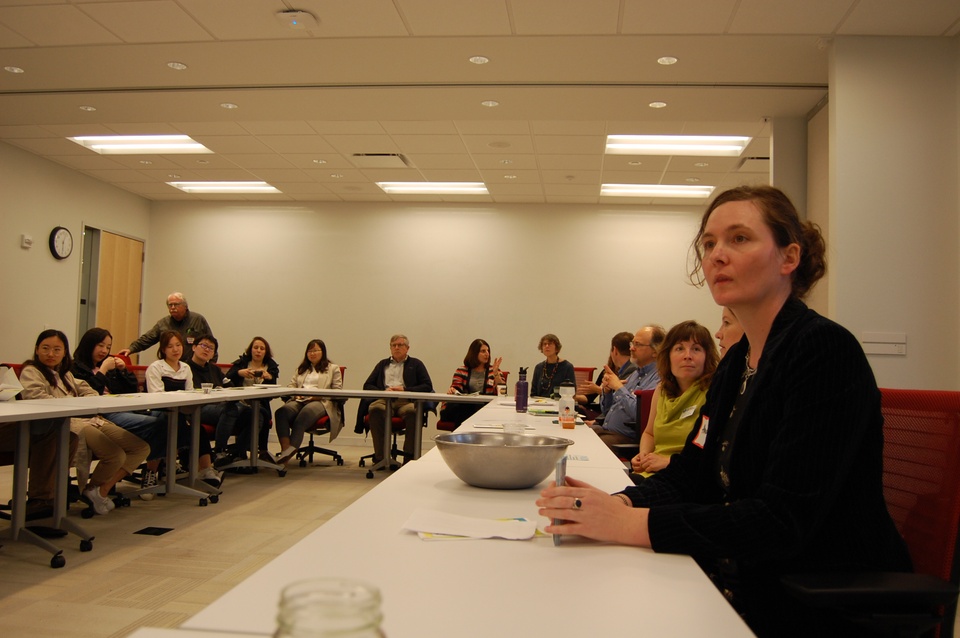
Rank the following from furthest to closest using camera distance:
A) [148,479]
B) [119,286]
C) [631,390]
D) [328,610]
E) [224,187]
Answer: [119,286] → [224,187] → [148,479] → [631,390] → [328,610]

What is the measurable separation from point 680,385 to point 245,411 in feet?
14.8

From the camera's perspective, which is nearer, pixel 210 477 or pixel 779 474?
pixel 779 474

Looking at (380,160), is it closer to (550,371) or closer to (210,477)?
(550,371)

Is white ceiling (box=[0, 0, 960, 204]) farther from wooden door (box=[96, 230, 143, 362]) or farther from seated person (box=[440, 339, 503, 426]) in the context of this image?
seated person (box=[440, 339, 503, 426])

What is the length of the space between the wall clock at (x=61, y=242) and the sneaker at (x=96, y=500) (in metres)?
3.83

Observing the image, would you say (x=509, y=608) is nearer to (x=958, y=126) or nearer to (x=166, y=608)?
(x=166, y=608)

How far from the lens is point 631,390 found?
4582 millimetres

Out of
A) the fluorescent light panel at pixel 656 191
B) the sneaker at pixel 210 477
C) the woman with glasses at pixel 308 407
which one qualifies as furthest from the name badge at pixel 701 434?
the fluorescent light panel at pixel 656 191

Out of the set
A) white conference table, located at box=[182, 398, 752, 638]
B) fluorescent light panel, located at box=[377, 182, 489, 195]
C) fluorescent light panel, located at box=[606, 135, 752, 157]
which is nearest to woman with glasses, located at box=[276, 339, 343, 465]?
fluorescent light panel, located at box=[377, 182, 489, 195]

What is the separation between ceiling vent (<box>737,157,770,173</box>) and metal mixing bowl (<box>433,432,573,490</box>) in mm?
5670

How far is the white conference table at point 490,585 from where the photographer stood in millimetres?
811

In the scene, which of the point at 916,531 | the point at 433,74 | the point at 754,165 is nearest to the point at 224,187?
the point at 433,74

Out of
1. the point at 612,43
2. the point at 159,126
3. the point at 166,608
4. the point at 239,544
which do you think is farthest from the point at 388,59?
the point at 166,608

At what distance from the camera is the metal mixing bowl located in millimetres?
1562
